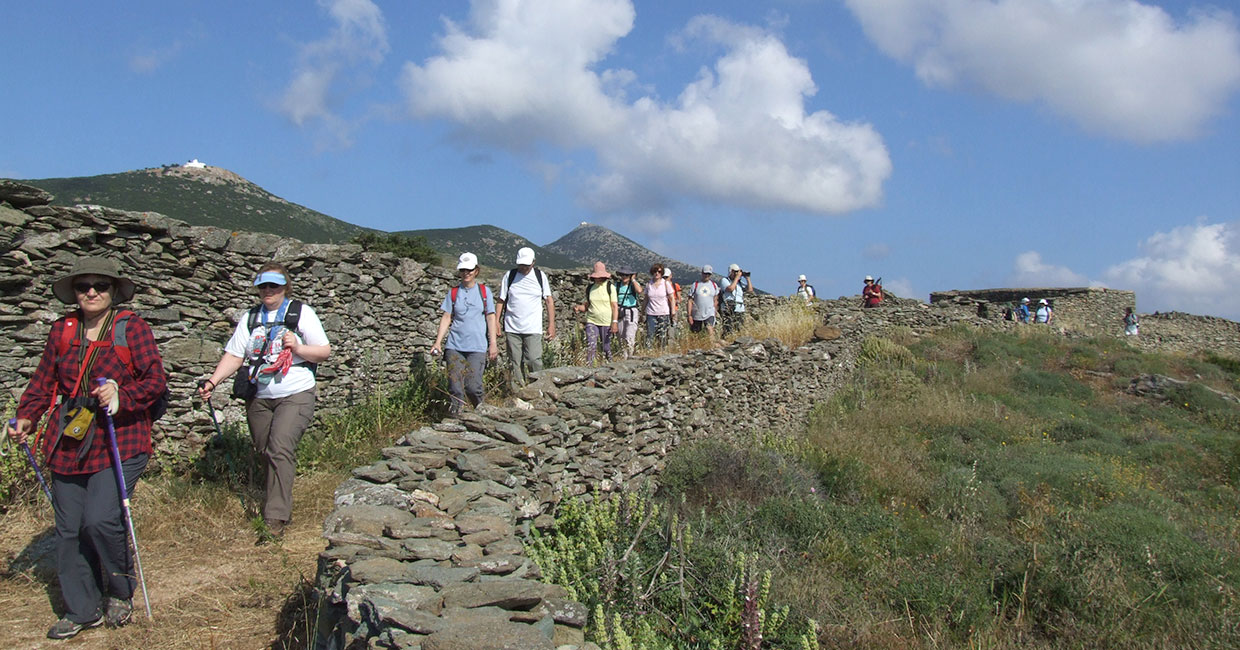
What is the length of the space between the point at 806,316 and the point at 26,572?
13.3 m

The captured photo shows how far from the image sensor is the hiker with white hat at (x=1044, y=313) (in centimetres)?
2413

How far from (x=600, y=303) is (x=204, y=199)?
102 ft

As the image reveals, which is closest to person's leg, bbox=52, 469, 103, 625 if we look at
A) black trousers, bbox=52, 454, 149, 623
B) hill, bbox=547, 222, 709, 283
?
black trousers, bbox=52, 454, 149, 623

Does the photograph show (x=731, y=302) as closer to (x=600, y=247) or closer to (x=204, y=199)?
(x=204, y=199)

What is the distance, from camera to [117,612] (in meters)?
4.04

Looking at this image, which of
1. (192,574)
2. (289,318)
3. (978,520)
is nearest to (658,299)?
(978,520)

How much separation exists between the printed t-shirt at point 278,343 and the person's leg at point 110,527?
0.93 meters

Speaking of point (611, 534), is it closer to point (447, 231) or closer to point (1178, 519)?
point (1178, 519)

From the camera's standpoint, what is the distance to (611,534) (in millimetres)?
4930

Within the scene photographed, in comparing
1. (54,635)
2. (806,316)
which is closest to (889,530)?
(54,635)

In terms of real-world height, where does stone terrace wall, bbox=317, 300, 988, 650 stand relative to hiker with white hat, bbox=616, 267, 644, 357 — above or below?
below

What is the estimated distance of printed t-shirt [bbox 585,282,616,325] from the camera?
948 centimetres

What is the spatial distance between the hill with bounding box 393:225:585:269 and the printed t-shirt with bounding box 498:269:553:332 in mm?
34027

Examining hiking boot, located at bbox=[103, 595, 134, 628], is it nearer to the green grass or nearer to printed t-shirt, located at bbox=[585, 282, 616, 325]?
the green grass
